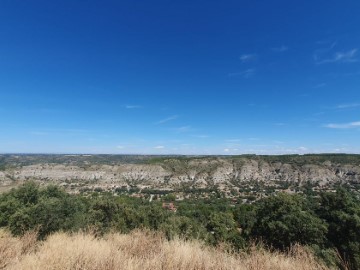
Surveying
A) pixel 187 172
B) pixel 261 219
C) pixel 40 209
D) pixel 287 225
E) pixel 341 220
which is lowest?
pixel 187 172

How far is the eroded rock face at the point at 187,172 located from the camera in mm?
137225

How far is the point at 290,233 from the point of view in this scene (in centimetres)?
2128

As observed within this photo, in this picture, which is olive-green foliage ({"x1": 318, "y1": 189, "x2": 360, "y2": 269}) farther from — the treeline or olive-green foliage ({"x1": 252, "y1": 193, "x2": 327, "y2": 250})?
olive-green foliage ({"x1": 252, "y1": 193, "x2": 327, "y2": 250})

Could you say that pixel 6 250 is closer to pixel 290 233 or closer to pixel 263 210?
pixel 290 233

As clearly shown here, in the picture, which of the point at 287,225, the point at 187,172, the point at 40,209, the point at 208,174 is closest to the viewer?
the point at 40,209

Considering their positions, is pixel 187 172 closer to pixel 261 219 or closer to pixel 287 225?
pixel 261 219

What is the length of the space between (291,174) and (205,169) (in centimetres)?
5027

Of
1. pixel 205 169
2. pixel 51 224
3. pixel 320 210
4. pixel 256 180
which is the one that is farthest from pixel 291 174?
pixel 51 224

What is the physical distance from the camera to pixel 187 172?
516 feet

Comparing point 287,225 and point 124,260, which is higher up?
point 124,260

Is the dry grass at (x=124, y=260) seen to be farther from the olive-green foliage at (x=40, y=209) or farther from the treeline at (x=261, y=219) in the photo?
the treeline at (x=261, y=219)

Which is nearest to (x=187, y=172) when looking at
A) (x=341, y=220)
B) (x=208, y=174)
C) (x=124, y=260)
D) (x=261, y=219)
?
(x=208, y=174)

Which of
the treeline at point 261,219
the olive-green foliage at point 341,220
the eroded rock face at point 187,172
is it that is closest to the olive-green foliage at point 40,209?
the treeline at point 261,219

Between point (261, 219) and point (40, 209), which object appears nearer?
point (40, 209)
